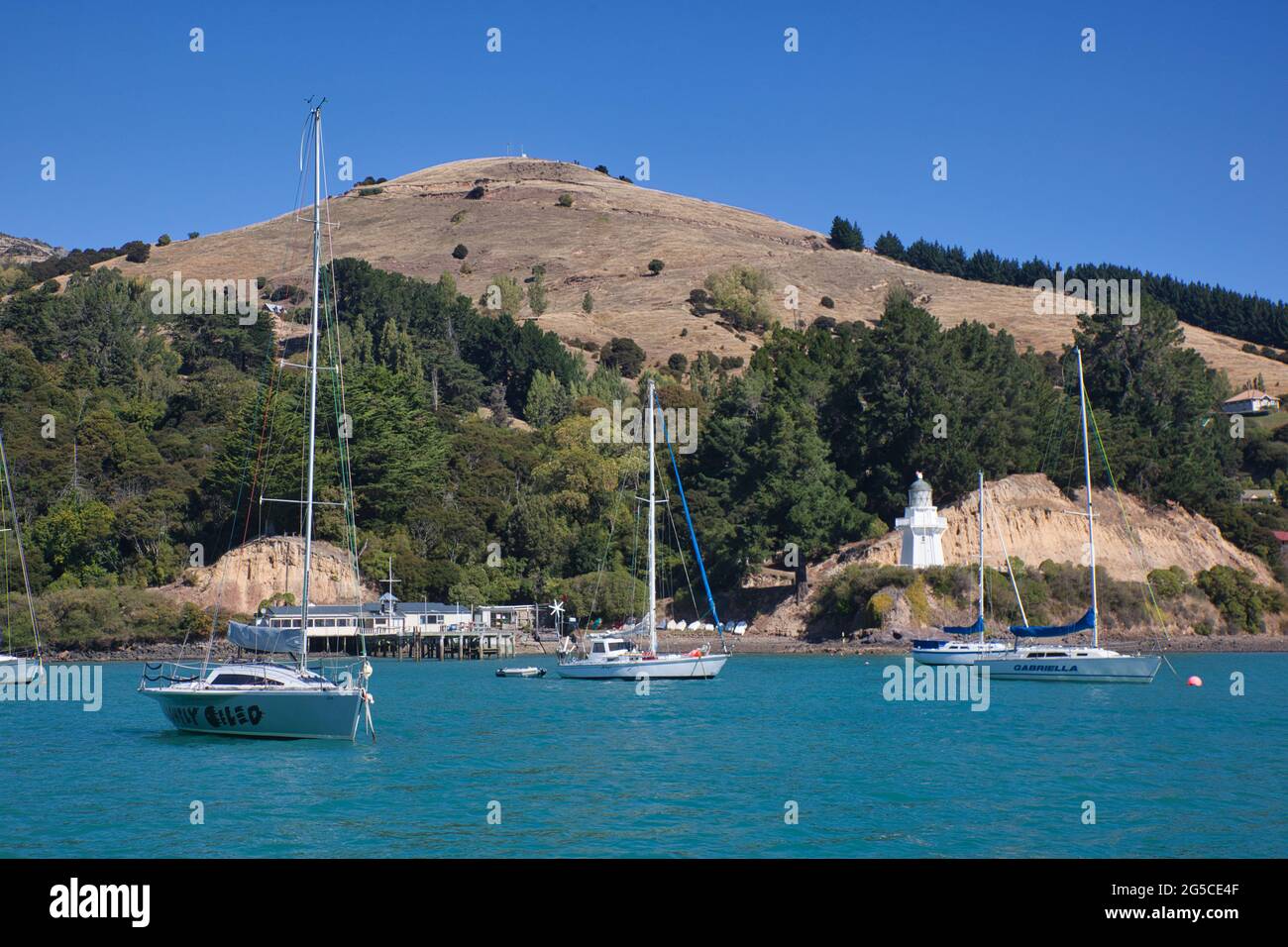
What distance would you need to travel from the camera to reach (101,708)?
5056 centimetres

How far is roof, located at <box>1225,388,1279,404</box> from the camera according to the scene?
461 ft

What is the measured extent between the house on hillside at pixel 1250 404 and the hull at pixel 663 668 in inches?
3854

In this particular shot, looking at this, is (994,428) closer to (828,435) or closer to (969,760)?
(828,435)

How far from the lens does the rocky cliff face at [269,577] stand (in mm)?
88938

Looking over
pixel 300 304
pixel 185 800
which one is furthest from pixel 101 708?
pixel 300 304

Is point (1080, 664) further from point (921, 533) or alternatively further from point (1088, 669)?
point (921, 533)

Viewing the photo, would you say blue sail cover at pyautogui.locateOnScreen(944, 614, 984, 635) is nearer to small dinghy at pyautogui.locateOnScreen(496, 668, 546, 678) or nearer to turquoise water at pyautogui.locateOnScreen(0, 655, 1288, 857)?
turquoise water at pyautogui.locateOnScreen(0, 655, 1288, 857)

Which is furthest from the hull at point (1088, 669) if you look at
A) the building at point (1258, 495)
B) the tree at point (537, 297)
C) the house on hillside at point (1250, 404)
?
the tree at point (537, 297)

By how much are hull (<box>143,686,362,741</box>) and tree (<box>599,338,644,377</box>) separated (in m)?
111

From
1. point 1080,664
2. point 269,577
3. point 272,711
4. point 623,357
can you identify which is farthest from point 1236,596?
point 623,357

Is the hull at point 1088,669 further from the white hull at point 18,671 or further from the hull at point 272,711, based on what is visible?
the white hull at point 18,671

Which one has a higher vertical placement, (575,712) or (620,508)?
(620,508)

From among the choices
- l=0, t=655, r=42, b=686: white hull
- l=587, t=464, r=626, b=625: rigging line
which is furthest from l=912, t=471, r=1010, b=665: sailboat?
l=0, t=655, r=42, b=686: white hull
